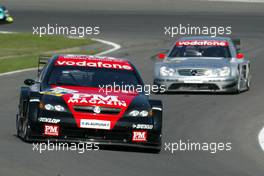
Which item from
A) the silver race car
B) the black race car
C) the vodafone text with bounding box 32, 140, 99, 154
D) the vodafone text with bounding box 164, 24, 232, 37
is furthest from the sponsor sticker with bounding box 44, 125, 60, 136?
the vodafone text with bounding box 164, 24, 232, 37

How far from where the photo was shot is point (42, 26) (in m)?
35.8

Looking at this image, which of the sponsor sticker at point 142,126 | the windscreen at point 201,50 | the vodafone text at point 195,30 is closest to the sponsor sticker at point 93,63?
the sponsor sticker at point 142,126

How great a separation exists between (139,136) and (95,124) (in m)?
0.61

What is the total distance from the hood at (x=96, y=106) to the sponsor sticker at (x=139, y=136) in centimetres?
30

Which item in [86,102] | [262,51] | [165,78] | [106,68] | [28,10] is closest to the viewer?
[86,102]

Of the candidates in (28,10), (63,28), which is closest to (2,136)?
(63,28)

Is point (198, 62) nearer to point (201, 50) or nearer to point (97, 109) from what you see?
point (201, 50)

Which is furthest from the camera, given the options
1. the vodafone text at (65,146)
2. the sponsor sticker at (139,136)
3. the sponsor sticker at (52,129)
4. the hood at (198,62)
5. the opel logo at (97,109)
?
the hood at (198,62)

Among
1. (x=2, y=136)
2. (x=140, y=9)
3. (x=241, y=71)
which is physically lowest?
(x=140, y=9)

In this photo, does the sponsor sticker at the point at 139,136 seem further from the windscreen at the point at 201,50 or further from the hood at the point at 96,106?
the windscreen at the point at 201,50

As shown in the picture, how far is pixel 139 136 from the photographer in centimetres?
1360

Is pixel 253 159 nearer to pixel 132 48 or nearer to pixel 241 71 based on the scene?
pixel 241 71

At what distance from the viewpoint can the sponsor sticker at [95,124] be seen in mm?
13382

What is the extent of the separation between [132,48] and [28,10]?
12174 mm
